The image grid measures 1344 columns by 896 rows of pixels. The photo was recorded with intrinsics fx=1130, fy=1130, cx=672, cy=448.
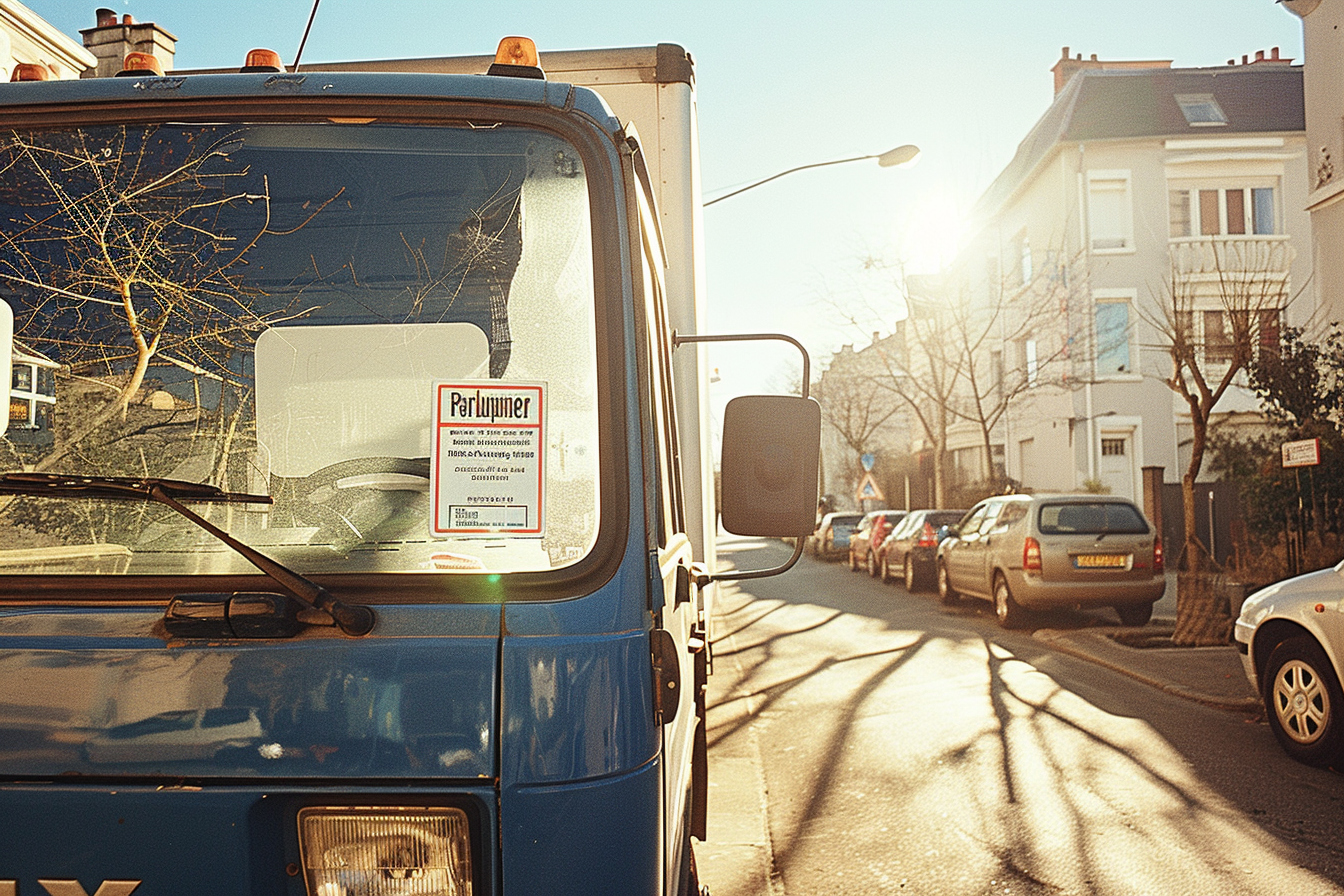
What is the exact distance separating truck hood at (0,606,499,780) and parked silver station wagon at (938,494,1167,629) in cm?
1290

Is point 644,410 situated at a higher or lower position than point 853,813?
higher

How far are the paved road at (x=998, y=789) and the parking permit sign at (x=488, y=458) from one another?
3.41 metres

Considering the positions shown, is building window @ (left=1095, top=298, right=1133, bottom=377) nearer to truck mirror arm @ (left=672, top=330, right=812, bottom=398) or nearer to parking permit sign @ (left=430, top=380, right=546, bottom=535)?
truck mirror arm @ (left=672, top=330, right=812, bottom=398)

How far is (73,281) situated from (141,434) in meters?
0.34

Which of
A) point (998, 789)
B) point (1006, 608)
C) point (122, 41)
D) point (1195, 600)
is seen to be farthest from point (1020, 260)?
point (122, 41)

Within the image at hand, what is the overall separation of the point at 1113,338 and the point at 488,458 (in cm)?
3140

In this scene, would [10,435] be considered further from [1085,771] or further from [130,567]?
[1085,771]

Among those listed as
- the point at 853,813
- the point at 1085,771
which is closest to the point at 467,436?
the point at 853,813

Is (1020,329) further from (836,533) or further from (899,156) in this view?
(899,156)

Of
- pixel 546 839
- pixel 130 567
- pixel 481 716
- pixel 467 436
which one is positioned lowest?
pixel 546 839

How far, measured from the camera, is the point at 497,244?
217 cm

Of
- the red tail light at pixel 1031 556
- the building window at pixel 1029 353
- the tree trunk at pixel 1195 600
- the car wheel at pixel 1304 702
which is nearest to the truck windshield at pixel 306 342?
the car wheel at pixel 1304 702

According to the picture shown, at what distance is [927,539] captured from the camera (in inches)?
798

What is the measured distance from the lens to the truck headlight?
5.91 ft
